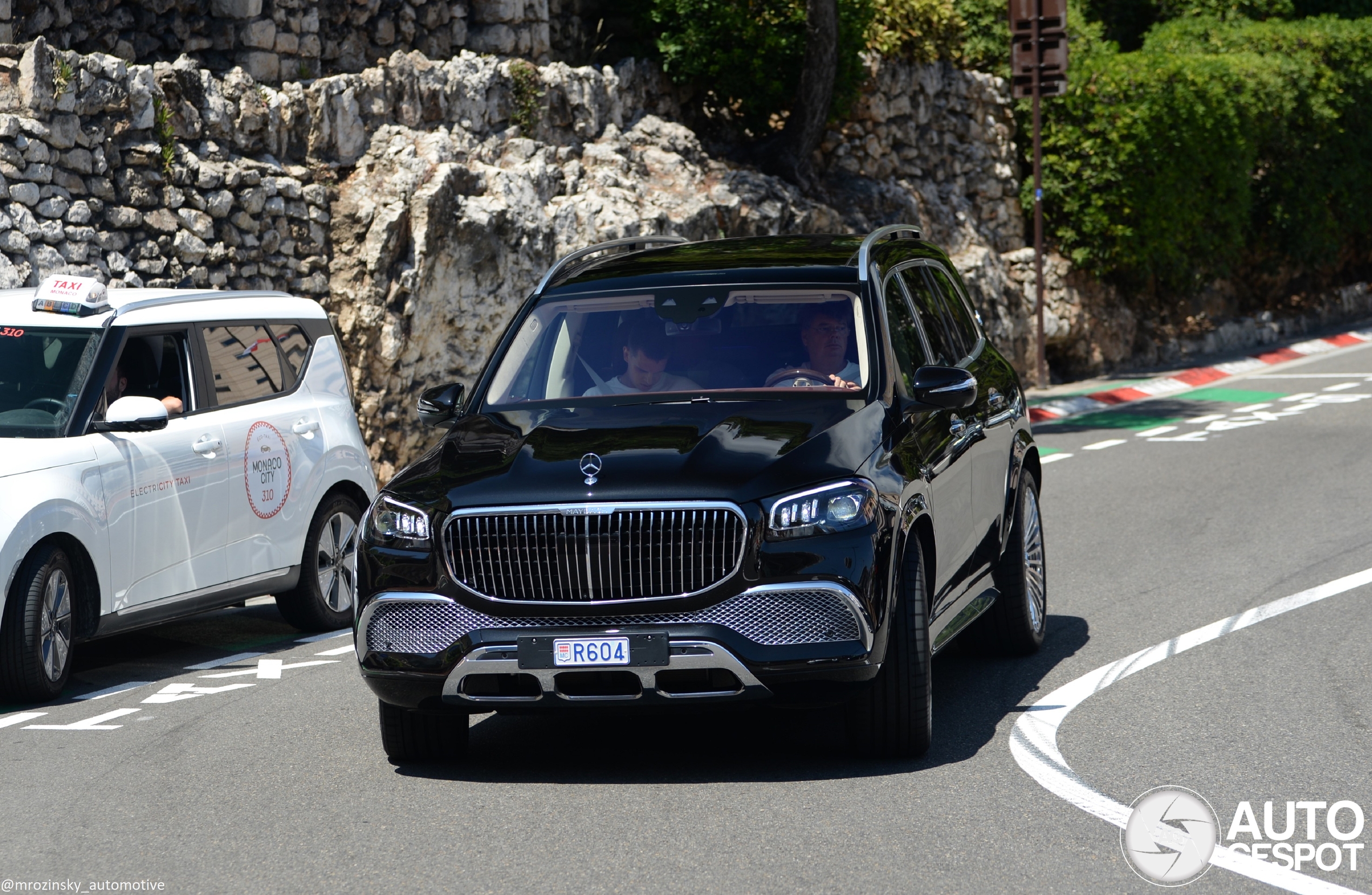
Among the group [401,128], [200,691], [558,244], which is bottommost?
[200,691]

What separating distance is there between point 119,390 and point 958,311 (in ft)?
13.7

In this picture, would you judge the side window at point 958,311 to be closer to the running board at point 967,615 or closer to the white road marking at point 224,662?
the running board at point 967,615

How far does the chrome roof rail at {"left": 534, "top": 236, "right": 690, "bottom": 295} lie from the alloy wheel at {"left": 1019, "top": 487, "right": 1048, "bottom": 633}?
2.10m

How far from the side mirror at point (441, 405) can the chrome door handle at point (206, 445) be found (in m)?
2.07

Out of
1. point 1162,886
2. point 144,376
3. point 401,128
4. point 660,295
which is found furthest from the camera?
point 401,128

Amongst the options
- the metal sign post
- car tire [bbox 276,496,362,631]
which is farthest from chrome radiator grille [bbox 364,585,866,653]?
the metal sign post

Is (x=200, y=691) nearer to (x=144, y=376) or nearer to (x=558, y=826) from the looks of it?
(x=144, y=376)

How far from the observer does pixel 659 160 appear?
18109 mm

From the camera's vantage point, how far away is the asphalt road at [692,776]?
16.1 ft

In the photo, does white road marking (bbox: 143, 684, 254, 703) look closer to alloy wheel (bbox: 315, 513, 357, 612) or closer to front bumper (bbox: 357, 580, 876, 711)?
alloy wheel (bbox: 315, 513, 357, 612)

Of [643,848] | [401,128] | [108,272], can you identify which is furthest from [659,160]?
[643,848]

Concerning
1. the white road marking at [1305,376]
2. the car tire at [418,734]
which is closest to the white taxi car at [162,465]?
the car tire at [418,734]

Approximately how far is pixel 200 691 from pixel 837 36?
1307cm

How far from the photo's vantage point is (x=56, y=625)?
7.67 m
